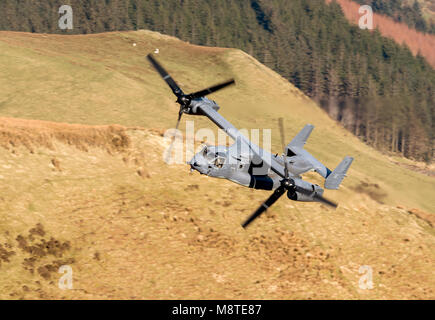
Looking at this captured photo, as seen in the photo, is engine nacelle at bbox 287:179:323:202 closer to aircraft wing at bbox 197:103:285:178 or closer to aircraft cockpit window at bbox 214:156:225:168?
aircraft wing at bbox 197:103:285:178

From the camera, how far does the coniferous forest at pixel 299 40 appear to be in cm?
12734

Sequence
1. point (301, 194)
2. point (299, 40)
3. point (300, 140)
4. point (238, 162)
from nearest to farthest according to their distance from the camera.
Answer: point (301, 194), point (238, 162), point (300, 140), point (299, 40)

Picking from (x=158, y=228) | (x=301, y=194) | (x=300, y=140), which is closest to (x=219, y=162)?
(x=301, y=194)

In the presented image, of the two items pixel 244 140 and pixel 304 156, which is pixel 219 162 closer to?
pixel 244 140

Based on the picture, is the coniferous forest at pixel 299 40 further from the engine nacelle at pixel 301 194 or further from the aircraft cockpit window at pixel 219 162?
the engine nacelle at pixel 301 194

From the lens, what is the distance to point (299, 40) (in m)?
185

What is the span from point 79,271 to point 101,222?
5332 millimetres

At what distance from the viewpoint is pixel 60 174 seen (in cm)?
4547

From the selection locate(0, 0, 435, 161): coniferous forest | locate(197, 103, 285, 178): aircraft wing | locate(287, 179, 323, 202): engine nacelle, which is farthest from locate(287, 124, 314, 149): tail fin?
locate(0, 0, 435, 161): coniferous forest

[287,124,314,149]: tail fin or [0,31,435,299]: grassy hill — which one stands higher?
[287,124,314,149]: tail fin

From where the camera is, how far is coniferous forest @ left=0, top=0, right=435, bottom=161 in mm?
Answer: 127338

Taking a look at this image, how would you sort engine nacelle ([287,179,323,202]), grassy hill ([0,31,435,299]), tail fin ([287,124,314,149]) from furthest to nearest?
tail fin ([287,124,314,149]), grassy hill ([0,31,435,299]), engine nacelle ([287,179,323,202])

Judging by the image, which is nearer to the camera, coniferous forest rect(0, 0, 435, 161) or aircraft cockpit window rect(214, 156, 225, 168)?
aircraft cockpit window rect(214, 156, 225, 168)

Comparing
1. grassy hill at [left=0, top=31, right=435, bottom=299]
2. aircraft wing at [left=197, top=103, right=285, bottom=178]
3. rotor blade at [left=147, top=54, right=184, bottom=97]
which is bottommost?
grassy hill at [left=0, top=31, right=435, bottom=299]
